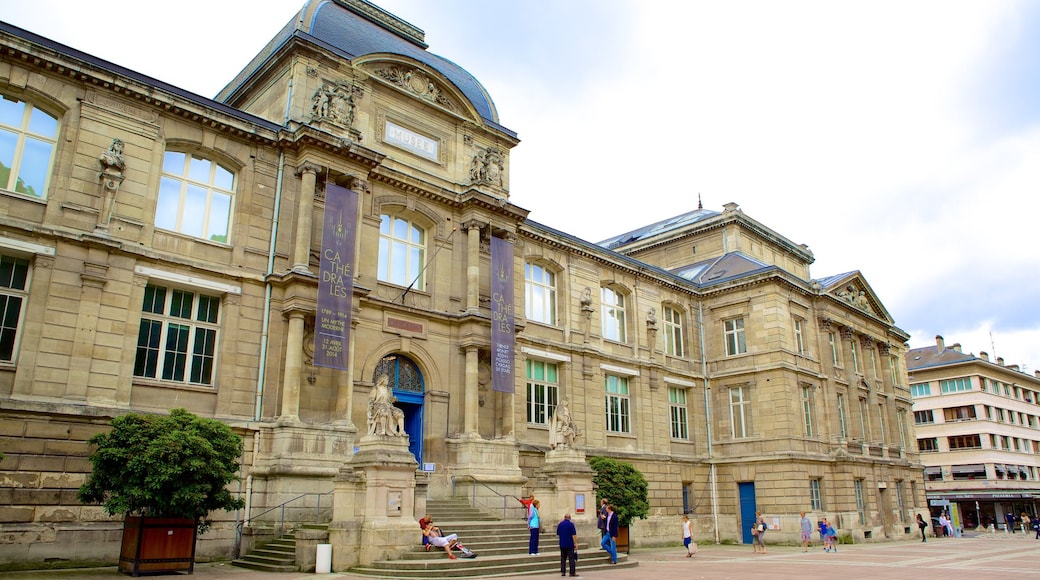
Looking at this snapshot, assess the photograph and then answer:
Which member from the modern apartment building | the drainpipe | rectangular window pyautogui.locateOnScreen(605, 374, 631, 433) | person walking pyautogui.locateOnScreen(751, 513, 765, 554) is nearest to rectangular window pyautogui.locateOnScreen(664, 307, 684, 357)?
the drainpipe

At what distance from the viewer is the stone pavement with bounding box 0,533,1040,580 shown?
15.7 meters

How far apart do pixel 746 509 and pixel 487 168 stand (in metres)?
18.9

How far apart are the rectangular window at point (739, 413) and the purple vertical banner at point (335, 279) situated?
20450mm

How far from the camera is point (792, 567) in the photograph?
20.3 m

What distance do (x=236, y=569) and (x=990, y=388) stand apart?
65.5 meters

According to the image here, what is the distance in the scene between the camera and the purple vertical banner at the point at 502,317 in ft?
79.7

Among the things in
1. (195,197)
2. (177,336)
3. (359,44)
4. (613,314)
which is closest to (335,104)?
(359,44)

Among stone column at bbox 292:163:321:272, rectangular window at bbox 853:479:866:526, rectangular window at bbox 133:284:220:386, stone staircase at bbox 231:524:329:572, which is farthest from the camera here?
rectangular window at bbox 853:479:866:526

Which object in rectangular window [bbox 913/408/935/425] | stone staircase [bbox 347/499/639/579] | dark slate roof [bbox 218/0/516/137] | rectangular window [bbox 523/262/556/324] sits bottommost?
stone staircase [bbox 347/499/639/579]

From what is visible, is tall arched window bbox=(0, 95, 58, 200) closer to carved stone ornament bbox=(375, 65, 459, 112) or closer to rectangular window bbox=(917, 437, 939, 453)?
carved stone ornament bbox=(375, 65, 459, 112)

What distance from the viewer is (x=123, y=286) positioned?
1803 cm

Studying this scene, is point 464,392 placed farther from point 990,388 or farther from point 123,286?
point 990,388

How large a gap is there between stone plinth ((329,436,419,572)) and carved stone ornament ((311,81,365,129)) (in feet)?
32.8

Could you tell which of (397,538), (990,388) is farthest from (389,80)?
(990,388)
